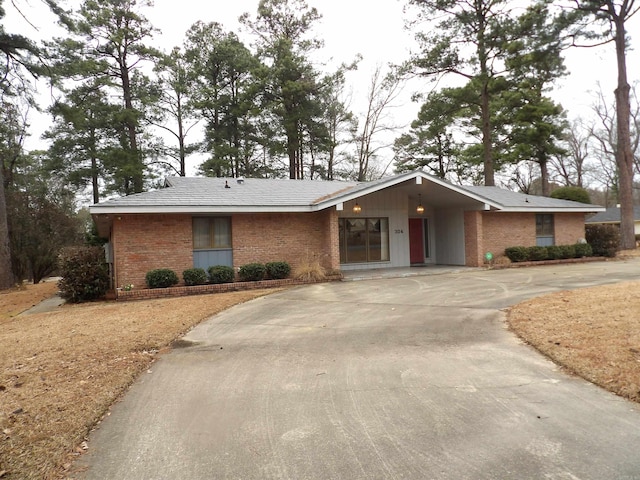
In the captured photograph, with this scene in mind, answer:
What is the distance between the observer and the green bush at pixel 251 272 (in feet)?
41.7

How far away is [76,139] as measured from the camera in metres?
25.4

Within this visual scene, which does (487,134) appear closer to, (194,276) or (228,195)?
(228,195)

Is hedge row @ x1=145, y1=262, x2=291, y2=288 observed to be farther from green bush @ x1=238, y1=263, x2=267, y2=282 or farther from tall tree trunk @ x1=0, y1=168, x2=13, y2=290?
tall tree trunk @ x1=0, y1=168, x2=13, y2=290

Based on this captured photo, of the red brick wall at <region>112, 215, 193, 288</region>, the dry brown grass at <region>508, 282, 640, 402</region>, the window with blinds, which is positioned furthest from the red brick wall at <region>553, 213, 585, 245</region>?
the red brick wall at <region>112, 215, 193, 288</region>

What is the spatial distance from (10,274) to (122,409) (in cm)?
1807

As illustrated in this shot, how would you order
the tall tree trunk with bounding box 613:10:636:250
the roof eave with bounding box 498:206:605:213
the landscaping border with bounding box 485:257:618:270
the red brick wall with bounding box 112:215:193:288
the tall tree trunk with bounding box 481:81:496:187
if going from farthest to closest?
the tall tree trunk with bounding box 481:81:496:187 < the tall tree trunk with bounding box 613:10:636:250 < the roof eave with bounding box 498:206:605:213 < the landscaping border with bounding box 485:257:618:270 < the red brick wall with bounding box 112:215:193:288

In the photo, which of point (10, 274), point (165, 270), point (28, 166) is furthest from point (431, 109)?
point (28, 166)

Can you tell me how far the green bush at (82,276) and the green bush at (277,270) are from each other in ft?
15.9

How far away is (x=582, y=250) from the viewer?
17.6 meters

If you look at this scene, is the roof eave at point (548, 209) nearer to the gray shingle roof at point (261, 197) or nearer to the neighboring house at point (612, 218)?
the gray shingle roof at point (261, 197)

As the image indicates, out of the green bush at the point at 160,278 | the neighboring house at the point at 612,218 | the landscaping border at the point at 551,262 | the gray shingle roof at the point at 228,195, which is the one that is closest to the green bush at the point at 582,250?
the landscaping border at the point at 551,262

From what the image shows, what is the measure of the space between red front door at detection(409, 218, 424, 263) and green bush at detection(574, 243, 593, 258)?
6.63 m

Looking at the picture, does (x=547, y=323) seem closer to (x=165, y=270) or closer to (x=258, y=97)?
(x=165, y=270)

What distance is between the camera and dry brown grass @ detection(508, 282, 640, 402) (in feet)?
13.3
